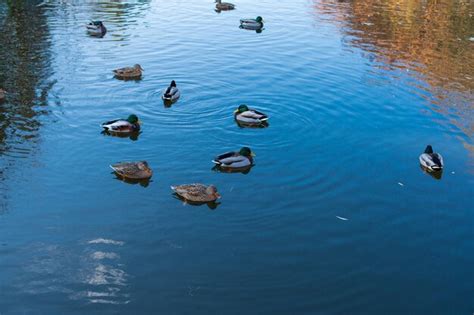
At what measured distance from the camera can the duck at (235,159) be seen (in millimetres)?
16969

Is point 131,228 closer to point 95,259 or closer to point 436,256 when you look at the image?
point 95,259

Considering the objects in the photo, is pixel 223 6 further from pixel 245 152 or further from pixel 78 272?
pixel 78 272

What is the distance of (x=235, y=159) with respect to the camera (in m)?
16.9

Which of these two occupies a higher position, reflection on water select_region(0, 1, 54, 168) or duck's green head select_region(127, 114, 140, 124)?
duck's green head select_region(127, 114, 140, 124)

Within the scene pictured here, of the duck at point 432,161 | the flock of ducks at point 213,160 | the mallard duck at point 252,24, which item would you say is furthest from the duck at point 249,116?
the mallard duck at point 252,24

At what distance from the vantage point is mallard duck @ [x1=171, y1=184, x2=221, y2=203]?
15.2 metres

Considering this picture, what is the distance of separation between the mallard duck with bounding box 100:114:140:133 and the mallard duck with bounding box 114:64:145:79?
5.62 meters

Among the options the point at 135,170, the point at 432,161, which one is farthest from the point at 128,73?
the point at 432,161

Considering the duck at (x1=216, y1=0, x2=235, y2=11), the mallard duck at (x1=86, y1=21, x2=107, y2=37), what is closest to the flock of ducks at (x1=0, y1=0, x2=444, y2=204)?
the mallard duck at (x1=86, y1=21, x2=107, y2=37)

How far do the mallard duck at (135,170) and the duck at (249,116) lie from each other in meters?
4.81

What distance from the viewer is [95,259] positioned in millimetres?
12852

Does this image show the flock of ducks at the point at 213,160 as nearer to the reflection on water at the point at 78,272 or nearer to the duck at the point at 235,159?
the duck at the point at 235,159

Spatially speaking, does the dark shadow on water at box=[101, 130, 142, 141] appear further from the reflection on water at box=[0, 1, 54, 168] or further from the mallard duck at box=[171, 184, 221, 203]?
the mallard duck at box=[171, 184, 221, 203]

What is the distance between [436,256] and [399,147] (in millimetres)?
6271
